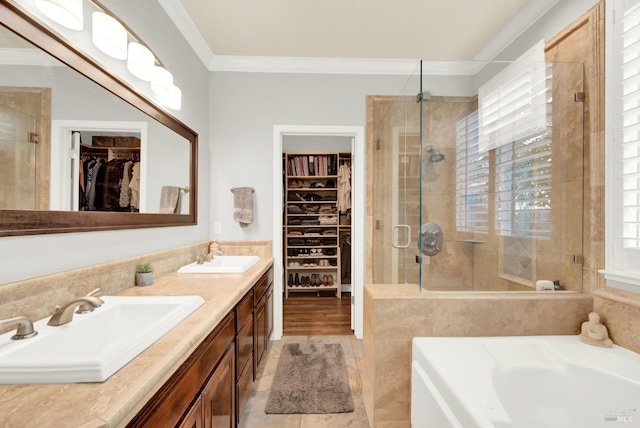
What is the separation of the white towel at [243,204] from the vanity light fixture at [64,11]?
1.52m

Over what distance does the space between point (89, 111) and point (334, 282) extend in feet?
11.2

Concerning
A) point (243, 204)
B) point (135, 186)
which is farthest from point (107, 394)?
point (243, 204)

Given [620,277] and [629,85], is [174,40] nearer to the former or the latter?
[629,85]

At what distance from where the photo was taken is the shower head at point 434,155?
1.99 m

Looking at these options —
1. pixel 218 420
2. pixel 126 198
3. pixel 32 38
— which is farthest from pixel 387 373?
pixel 32 38

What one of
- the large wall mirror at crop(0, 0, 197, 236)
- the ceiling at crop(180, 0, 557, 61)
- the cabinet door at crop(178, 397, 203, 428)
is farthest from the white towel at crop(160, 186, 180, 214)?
→ the ceiling at crop(180, 0, 557, 61)

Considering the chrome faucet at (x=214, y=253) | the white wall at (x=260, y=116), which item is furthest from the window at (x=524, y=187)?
the chrome faucet at (x=214, y=253)

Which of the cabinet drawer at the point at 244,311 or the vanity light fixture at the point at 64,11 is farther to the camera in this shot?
the cabinet drawer at the point at 244,311

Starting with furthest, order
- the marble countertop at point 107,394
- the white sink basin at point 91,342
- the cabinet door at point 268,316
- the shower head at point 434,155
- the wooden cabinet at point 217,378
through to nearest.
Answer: the cabinet door at point 268,316
the shower head at point 434,155
the wooden cabinet at point 217,378
the white sink basin at point 91,342
the marble countertop at point 107,394

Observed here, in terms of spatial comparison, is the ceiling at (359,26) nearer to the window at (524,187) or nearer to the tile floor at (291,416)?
the window at (524,187)

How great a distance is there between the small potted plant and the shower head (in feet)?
6.60

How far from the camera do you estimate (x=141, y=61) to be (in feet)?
4.94

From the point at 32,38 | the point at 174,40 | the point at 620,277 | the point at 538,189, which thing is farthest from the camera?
the point at 174,40

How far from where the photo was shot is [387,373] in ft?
4.70
